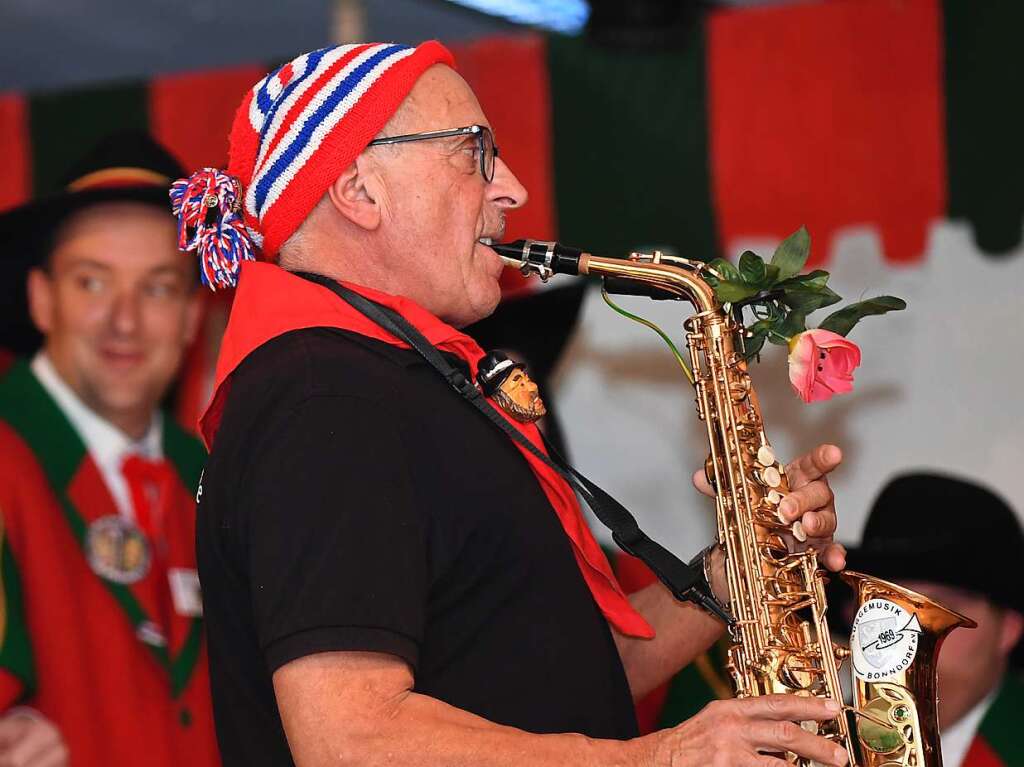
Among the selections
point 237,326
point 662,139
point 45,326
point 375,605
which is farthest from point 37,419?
point 375,605

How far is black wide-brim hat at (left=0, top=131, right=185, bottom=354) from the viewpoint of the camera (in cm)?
375

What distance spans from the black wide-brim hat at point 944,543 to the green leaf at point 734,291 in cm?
143

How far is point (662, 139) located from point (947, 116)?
75cm

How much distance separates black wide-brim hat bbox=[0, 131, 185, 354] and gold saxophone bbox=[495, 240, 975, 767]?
6.82 feet

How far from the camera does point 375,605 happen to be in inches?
59.5

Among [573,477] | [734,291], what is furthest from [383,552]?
[734,291]

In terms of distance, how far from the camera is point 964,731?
3.38 meters

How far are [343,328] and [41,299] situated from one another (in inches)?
95.6

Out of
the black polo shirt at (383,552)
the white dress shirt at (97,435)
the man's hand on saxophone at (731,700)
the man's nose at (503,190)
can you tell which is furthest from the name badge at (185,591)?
the man's nose at (503,190)

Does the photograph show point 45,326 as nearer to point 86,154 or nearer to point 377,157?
point 86,154

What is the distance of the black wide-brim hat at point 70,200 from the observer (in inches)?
148

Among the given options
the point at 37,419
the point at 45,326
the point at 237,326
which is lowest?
the point at 37,419

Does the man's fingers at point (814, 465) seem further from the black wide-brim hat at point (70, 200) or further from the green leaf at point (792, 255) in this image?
the black wide-brim hat at point (70, 200)

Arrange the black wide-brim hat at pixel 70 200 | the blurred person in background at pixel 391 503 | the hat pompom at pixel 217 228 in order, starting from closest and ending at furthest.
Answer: the blurred person in background at pixel 391 503 < the hat pompom at pixel 217 228 < the black wide-brim hat at pixel 70 200
